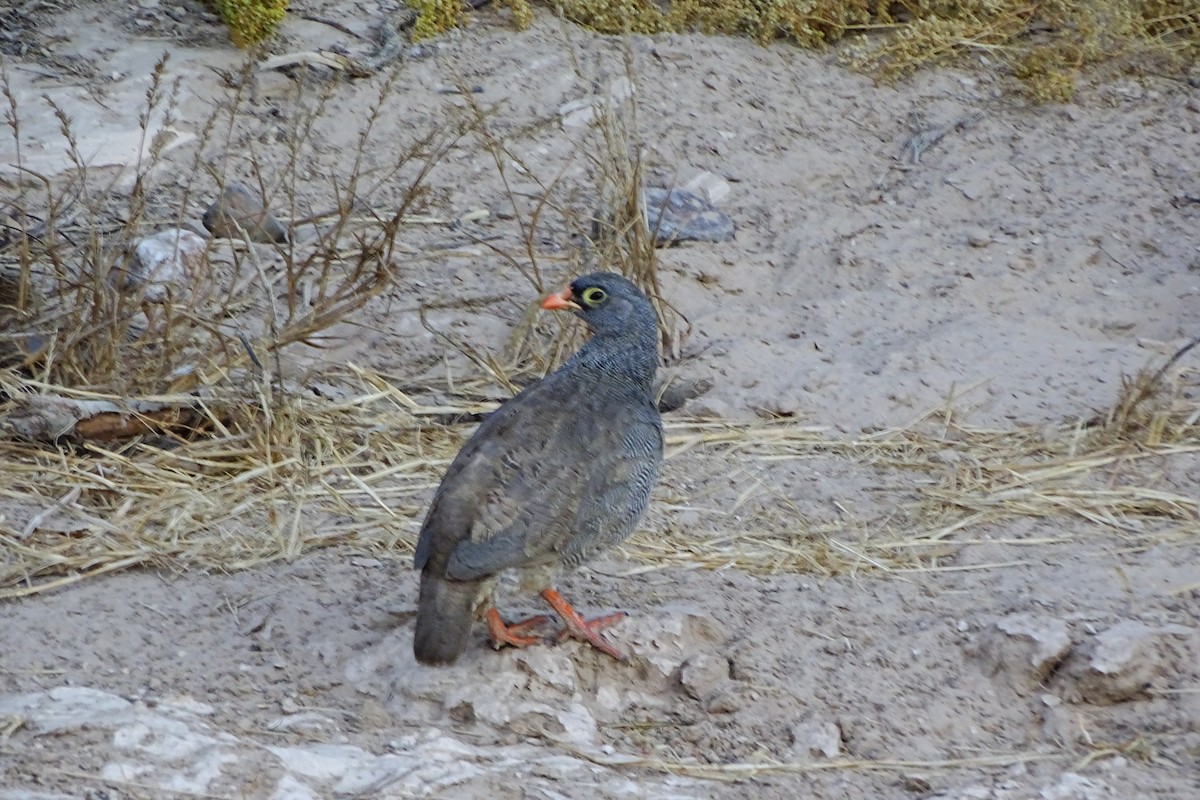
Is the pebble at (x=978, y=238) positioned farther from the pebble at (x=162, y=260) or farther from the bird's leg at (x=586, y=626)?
the bird's leg at (x=586, y=626)

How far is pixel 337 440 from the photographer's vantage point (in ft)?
19.5

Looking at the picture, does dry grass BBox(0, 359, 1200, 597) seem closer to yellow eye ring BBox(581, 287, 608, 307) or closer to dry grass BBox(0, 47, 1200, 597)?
dry grass BBox(0, 47, 1200, 597)

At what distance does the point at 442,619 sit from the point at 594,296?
1485 millimetres

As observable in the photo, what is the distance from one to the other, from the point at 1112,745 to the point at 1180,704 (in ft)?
0.84

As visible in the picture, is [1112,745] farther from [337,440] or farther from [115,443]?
[115,443]

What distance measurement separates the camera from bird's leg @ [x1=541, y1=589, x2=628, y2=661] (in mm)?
4258

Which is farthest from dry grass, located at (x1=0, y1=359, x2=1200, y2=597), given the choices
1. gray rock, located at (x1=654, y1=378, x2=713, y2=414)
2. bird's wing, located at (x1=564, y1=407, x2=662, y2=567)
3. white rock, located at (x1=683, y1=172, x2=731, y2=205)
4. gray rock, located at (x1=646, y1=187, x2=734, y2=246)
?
white rock, located at (x1=683, y1=172, x2=731, y2=205)

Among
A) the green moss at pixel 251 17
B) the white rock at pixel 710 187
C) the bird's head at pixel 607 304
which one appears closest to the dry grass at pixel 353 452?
the bird's head at pixel 607 304

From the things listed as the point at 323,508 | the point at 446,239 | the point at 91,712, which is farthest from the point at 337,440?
the point at 91,712

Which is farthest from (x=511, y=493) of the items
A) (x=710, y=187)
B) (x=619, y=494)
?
(x=710, y=187)

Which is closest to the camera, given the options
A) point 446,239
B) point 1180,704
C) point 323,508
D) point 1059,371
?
point 1180,704

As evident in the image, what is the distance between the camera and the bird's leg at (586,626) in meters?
4.26

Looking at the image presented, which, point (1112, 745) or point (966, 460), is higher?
point (1112, 745)

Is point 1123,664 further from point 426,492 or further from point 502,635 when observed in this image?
point 426,492
